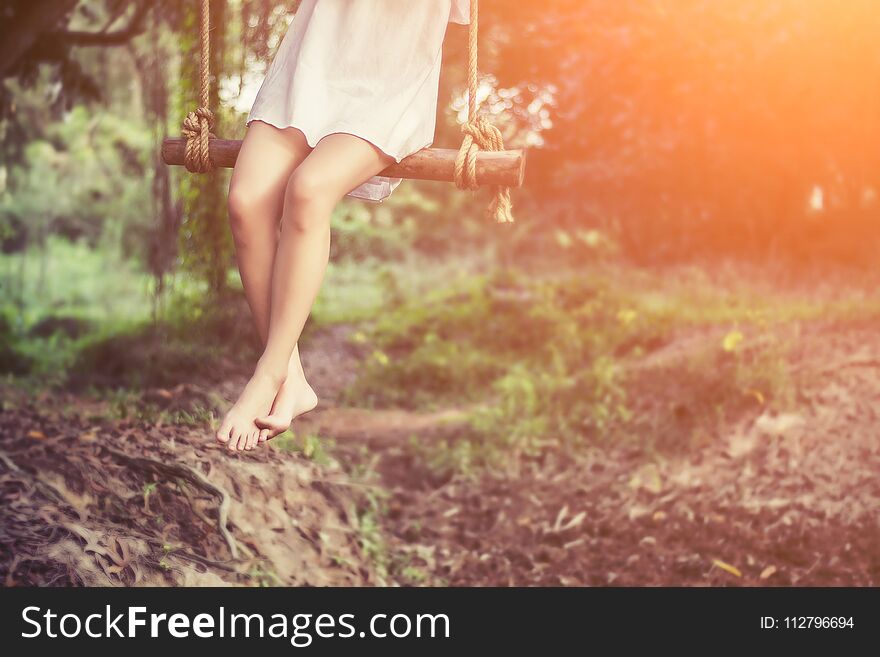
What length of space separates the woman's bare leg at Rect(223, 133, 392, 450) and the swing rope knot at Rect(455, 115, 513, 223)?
246 mm

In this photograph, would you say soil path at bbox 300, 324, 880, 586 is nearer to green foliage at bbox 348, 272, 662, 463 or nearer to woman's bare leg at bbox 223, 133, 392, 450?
green foliage at bbox 348, 272, 662, 463

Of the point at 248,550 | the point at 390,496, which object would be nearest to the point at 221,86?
the point at 390,496

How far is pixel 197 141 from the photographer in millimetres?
2387

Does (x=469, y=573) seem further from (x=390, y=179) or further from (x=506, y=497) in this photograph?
(x=390, y=179)

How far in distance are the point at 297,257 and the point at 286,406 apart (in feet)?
1.27

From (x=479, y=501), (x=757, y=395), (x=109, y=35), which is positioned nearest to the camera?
(x=479, y=501)

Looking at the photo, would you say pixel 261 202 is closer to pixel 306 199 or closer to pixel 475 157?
pixel 306 199

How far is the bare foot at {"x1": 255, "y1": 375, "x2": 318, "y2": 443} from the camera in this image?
2.23 metres

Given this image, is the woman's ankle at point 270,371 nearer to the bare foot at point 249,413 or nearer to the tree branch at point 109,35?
the bare foot at point 249,413

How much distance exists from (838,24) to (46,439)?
5.28 meters

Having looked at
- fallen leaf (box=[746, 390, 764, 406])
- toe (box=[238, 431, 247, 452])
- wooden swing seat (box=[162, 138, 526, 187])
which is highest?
wooden swing seat (box=[162, 138, 526, 187])

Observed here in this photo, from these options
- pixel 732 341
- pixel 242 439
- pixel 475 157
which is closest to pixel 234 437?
pixel 242 439

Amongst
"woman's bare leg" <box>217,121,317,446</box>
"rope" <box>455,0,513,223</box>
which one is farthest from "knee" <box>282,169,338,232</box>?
"rope" <box>455,0,513,223</box>

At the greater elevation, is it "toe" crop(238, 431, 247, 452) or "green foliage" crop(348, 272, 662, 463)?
"toe" crop(238, 431, 247, 452)
